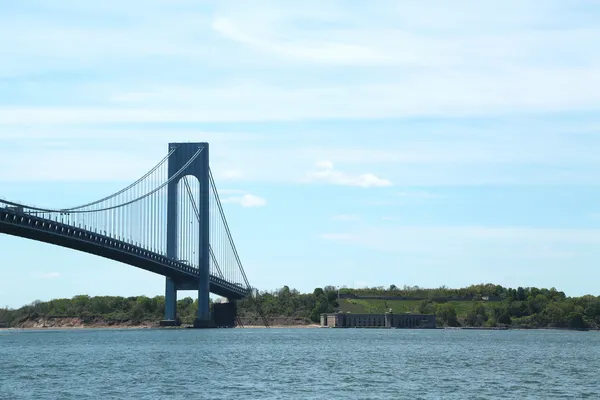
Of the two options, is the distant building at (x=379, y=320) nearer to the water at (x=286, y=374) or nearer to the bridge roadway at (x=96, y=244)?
the bridge roadway at (x=96, y=244)

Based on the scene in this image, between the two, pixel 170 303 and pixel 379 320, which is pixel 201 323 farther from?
pixel 379 320

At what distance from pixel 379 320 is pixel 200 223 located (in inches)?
3173

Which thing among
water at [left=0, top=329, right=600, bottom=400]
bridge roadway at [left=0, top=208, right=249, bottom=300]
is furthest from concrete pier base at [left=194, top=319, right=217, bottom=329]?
water at [left=0, top=329, right=600, bottom=400]

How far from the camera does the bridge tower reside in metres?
115

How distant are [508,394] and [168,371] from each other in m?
17.0

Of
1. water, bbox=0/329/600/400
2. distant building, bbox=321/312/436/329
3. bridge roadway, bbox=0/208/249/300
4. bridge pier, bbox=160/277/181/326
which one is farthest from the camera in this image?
distant building, bbox=321/312/436/329

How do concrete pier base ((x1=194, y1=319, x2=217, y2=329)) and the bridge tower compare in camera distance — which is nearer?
the bridge tower

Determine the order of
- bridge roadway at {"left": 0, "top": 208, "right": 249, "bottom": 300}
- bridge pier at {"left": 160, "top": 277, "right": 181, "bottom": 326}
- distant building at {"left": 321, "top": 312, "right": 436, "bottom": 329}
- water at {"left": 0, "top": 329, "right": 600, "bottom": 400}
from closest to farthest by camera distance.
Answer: water at {"left": 0, "top": 329, "right": 600, "bottom": 400}
bridge roadway at {"left": 0, "top": 208, "right": 249, "bottom": 300}
bridge pier at {"left": 160, "top": 277, "right": 181, "bottom": 326}
distant building at {"left": 321, "top": 312, "right": 436, "bottom": 329}

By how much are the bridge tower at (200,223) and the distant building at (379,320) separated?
61.0m

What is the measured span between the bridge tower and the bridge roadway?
3.70ft

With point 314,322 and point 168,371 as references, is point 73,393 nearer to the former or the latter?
point 168,371

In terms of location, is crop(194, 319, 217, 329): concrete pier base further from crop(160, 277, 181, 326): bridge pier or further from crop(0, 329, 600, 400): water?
crop(0, 329, 600, 400): water

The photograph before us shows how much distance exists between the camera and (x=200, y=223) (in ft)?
394

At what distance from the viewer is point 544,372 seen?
55.3 m
